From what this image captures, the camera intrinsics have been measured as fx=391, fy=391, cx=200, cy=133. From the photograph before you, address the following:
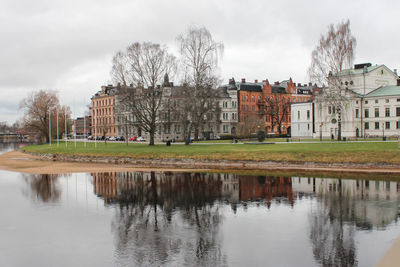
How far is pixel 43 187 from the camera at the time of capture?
31234 millimetres

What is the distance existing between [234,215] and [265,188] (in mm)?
8920

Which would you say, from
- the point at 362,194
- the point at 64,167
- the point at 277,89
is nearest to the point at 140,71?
the point at 64,167

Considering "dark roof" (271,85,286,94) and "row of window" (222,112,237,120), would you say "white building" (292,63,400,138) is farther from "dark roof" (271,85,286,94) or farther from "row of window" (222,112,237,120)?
"dark roof" (271,85,286,94)

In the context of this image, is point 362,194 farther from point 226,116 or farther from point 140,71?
point 226,116

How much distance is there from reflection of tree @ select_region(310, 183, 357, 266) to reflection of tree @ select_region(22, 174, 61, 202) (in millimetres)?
16604

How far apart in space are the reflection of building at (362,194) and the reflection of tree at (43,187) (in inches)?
662

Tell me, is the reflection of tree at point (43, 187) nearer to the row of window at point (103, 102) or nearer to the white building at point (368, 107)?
the white building at point (368, 107)

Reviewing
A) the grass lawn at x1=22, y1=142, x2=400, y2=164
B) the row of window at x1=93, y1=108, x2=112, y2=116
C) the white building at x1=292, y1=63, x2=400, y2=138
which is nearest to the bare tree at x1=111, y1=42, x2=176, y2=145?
the grass lawn at x1=22, y1=142, x2=400, y2=164

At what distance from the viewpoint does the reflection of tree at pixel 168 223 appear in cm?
1353

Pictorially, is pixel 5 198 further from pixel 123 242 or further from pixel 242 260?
pixel 242 260

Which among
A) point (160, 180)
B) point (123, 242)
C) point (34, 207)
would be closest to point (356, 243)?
point (123, 242)

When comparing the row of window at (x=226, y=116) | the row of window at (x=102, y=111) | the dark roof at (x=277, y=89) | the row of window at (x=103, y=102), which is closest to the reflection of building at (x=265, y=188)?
the row of window at (x=226, y=116)

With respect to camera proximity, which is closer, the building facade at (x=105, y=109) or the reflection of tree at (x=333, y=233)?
the reflection of tree at (x=333, y=233)

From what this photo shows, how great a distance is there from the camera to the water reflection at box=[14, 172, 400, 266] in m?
13.6
